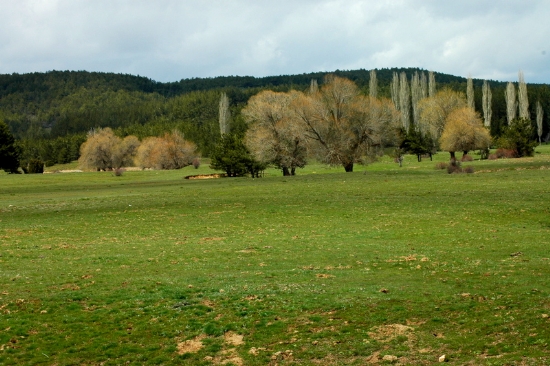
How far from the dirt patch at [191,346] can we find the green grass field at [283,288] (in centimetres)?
4

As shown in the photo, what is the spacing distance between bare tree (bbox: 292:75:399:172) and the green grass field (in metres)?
35.1

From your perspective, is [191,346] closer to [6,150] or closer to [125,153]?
[6,150]

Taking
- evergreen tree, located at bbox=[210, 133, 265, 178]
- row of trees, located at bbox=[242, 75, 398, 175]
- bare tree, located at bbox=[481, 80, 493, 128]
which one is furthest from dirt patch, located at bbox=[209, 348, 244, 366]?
bare tree, located at bbox=[481, 80, 493, 128]

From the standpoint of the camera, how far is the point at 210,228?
2959cm

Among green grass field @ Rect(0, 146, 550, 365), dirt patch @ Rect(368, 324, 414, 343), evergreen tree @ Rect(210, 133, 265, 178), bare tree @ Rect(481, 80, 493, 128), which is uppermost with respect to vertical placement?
bare tree @ Rect(481, 80, 493, 128)

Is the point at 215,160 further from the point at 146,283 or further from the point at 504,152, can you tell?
the point at 146,283

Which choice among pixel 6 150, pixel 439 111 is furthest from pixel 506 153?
pixel 6 150

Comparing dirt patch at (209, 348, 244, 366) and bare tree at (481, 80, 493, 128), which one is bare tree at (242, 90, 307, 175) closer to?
dirt patch at (209, 348, 244, 366)

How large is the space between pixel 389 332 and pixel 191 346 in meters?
4.38

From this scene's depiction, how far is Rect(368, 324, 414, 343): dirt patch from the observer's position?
467 inches

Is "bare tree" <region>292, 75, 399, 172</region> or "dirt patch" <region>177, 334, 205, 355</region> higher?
"bare tree" <region>292, 75, 399, 172</region>

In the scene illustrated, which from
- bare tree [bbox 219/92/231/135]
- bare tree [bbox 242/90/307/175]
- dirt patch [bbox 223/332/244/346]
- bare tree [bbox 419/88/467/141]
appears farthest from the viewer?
bare tree [bbox 219/92/231/135]

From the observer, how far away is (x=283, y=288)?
15.7m

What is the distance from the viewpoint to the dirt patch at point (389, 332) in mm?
11852
